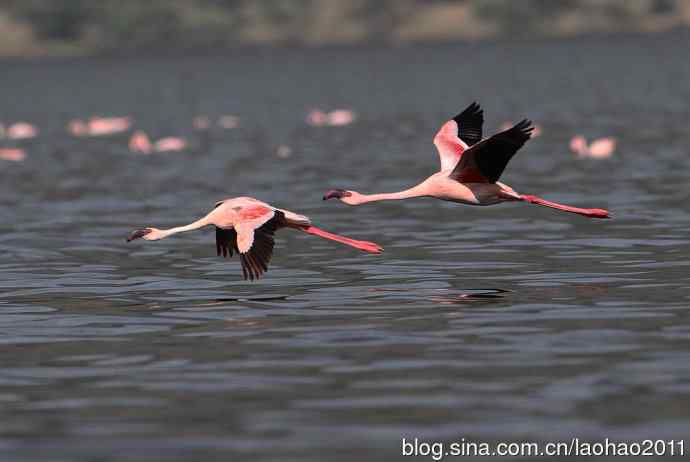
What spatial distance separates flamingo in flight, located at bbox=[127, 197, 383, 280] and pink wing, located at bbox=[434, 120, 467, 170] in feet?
4.78

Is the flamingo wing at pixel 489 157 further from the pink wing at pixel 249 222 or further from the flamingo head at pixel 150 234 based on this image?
the flamingo head at pixel 150 234

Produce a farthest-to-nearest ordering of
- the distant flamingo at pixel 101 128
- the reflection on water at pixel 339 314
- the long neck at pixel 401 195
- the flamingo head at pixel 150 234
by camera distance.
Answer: the distant flamingo at pixel 101 128
the long neck at pixel 401 195
the flamingo head at pixel 150 234
the reflection on water at pixel 339 314

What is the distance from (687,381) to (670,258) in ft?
22.6

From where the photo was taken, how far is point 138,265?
2042cm

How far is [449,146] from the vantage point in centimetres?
1939

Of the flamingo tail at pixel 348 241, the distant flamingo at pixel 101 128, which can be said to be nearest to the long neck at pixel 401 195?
the flamingo tail at pixel 348 241

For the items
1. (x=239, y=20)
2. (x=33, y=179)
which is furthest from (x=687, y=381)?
(x=239, y=20)

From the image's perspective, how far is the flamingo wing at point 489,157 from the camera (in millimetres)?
17391

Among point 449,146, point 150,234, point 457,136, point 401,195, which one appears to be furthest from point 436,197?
point 150,234

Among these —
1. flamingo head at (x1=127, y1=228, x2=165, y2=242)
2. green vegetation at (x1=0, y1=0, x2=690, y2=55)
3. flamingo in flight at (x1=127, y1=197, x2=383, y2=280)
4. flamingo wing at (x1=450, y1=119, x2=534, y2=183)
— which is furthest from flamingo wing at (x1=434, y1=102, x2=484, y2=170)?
green vegetation at (x1=0, y1=0, x2=690, y2=55)

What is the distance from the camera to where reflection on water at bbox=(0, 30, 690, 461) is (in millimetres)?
11180

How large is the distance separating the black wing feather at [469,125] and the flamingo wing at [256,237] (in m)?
3.11

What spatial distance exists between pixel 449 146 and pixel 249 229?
330 cm

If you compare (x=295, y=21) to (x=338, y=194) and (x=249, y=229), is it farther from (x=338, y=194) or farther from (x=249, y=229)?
(x=249, y=229)
